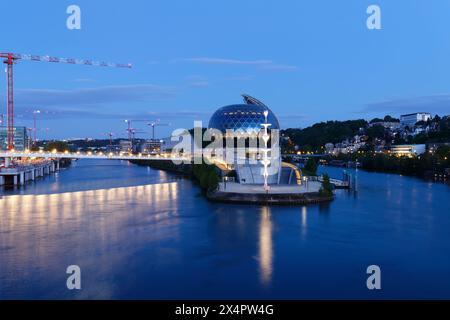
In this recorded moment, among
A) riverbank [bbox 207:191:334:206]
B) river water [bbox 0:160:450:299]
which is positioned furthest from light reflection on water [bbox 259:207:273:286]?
riverbank [bbox 207:191:334:206]

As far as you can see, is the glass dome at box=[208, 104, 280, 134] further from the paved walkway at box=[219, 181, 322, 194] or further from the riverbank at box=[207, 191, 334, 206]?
the riverbank at box=[207, 191, 334, 206]

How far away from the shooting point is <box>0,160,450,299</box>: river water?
552 cm

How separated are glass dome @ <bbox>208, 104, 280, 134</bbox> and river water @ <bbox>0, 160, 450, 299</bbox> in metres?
16.2

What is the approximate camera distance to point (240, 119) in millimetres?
28812

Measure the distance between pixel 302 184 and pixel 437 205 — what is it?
4.06 meters

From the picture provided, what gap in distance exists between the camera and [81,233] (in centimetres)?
861

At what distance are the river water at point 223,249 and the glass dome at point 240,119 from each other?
16.2 m

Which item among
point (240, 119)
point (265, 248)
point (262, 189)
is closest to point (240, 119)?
A: point (240, 119)

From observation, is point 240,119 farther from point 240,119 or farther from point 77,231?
point 77,231

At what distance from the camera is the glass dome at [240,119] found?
28.5 meters

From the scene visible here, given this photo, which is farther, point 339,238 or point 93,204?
point 93,204

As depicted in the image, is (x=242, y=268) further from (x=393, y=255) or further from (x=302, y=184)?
(x=302, y=184)
